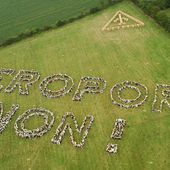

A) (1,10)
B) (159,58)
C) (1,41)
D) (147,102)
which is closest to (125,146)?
(147,102)

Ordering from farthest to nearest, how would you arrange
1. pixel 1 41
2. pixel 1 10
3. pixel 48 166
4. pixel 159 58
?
pixel 1 10
pixel 1 41
pixel 159 58
pixel 48 166

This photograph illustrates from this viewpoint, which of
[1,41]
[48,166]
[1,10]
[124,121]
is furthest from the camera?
[1,10]

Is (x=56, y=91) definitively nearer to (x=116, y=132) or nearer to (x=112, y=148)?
(x=116, y=132)

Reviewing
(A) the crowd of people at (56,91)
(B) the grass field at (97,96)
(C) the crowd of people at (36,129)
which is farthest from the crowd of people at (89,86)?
(C) the crowd of people at (36,129)

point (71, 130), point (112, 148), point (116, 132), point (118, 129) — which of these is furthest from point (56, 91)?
point (112, 148)

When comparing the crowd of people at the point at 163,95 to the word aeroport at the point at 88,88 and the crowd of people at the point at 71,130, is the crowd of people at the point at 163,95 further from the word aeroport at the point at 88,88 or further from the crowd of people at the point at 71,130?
the crowd of people at the point at 71,130

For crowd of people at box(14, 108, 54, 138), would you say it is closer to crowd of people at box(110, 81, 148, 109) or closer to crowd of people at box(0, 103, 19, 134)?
crowd of people at box(0, 103, 19, 134)

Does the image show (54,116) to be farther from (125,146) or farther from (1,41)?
(1,41)
